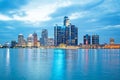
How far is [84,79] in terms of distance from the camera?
40188 millimetres

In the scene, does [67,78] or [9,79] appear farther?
[67,78]

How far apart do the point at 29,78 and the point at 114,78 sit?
625 inches

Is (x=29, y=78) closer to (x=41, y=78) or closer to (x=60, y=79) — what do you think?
(x=41, y=78)

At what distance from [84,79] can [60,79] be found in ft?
14.6

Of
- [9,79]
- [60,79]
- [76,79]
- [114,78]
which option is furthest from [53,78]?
[114,78]

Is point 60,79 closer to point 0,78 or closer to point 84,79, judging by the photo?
Answer: point 84,79

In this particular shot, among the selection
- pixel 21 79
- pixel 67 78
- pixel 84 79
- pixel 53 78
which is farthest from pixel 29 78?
pixel 84 79

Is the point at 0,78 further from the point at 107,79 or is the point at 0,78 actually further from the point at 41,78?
the point at 107,79

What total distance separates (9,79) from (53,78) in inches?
318

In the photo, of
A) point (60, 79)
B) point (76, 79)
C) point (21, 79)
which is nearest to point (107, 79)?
point (76, 79)

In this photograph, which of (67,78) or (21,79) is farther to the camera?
(67,78)

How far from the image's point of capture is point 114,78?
41.1m

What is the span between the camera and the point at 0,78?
39562 mm

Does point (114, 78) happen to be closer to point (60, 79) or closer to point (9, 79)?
point (60, 79)
